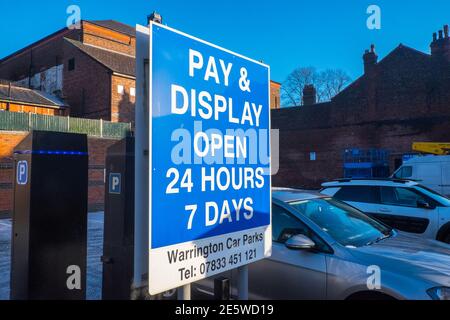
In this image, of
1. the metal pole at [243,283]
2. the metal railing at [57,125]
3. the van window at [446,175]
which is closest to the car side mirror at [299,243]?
the metal pole at [243,283]

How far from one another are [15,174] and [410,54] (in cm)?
2427

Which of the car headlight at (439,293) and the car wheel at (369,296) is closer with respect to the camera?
the car headlight at (439,293)

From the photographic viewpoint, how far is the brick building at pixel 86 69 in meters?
25.4

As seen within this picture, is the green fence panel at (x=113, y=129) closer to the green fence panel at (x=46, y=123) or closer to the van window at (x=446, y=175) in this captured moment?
the green fence panel at (x=46, y=123)

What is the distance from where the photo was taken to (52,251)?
134 inches

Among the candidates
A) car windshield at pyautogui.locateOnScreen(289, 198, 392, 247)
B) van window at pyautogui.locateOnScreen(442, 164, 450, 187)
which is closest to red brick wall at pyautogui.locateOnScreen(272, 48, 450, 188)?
van window at pyautogui.locateOnScreen(442, 164, 450, 187)

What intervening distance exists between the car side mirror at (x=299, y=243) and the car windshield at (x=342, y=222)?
0.34 metres

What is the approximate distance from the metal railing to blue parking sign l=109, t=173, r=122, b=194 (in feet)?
38.7

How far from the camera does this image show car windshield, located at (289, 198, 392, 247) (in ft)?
13.0

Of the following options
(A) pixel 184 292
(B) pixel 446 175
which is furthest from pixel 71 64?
(A) pixel 184 292

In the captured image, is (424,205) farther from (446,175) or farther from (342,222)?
(446,175)

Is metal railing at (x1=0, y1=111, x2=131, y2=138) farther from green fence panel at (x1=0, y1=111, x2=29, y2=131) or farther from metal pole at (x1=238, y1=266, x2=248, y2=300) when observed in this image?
metal pole at (x1=238, y1=266, x2=248, y2=300)

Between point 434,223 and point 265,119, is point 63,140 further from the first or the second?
point 434,223
